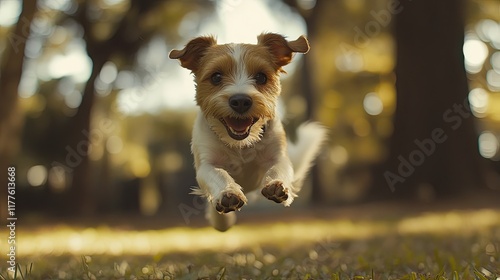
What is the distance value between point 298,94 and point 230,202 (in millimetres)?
18630

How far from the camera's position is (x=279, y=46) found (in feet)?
14.1

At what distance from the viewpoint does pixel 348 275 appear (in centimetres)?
436

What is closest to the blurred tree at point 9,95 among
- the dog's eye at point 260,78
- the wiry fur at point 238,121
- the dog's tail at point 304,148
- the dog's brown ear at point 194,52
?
the dog's tail at point 304,148

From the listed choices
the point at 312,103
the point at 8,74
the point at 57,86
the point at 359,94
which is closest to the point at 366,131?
the point at 359,94

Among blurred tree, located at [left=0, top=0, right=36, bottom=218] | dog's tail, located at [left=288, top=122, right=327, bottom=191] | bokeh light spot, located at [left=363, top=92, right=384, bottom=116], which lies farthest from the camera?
bokeh light spot, located at [left=363, top=92, right=384, bottom=116]

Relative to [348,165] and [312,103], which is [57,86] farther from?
[348,165]

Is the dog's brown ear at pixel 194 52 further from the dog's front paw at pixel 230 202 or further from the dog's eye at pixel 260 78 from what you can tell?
the dog's front paw at pixel 230 202

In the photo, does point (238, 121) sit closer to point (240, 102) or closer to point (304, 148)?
point (240, 102)

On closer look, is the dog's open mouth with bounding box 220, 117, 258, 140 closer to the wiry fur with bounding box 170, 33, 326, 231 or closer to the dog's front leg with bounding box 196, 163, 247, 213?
the wiry fur with bounding box 170, 33, 326, 231

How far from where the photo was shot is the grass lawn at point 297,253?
175 inches

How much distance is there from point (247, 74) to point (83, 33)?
560 inches

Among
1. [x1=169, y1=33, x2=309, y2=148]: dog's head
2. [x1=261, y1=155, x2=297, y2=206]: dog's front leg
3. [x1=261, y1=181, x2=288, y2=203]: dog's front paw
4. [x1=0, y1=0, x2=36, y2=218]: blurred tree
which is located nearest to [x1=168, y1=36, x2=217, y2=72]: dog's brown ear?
[x1=169, y1=33, x2=309, y2=148]: dog's head

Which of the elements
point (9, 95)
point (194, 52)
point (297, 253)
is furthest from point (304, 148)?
point (9, 95)

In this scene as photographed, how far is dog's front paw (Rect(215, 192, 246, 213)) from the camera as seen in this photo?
357 cm
